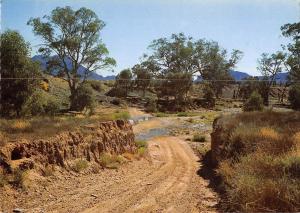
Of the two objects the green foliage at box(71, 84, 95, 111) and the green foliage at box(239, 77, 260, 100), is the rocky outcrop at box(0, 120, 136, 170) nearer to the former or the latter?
the green foliage at box(71, 84, 95, 111)

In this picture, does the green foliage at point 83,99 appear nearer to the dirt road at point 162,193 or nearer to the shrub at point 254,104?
the shrub at point 254,104

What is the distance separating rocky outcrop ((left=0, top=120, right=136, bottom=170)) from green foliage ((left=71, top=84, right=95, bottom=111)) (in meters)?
30.9

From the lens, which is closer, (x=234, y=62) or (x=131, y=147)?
(x=131, y=147)

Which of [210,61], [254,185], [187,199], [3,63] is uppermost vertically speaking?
[210,61]

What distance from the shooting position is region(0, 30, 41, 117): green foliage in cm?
3316

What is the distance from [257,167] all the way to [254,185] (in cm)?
210

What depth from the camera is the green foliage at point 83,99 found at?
57.7 meters

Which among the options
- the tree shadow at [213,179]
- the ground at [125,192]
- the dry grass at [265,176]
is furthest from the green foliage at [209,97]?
the dry grass at [265,176]

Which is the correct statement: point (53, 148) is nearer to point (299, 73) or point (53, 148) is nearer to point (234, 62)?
point (299, 73)

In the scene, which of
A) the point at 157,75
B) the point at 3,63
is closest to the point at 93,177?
the point at 3,63

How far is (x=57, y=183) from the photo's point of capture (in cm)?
1599

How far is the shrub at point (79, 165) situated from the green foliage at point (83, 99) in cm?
3901

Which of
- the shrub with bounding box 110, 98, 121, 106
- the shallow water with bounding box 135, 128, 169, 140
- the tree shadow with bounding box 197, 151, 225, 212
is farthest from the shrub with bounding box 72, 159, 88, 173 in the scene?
the shrub with bounding box 110, 98, 121, 106

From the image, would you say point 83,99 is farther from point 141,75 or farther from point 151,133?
point 141,75
